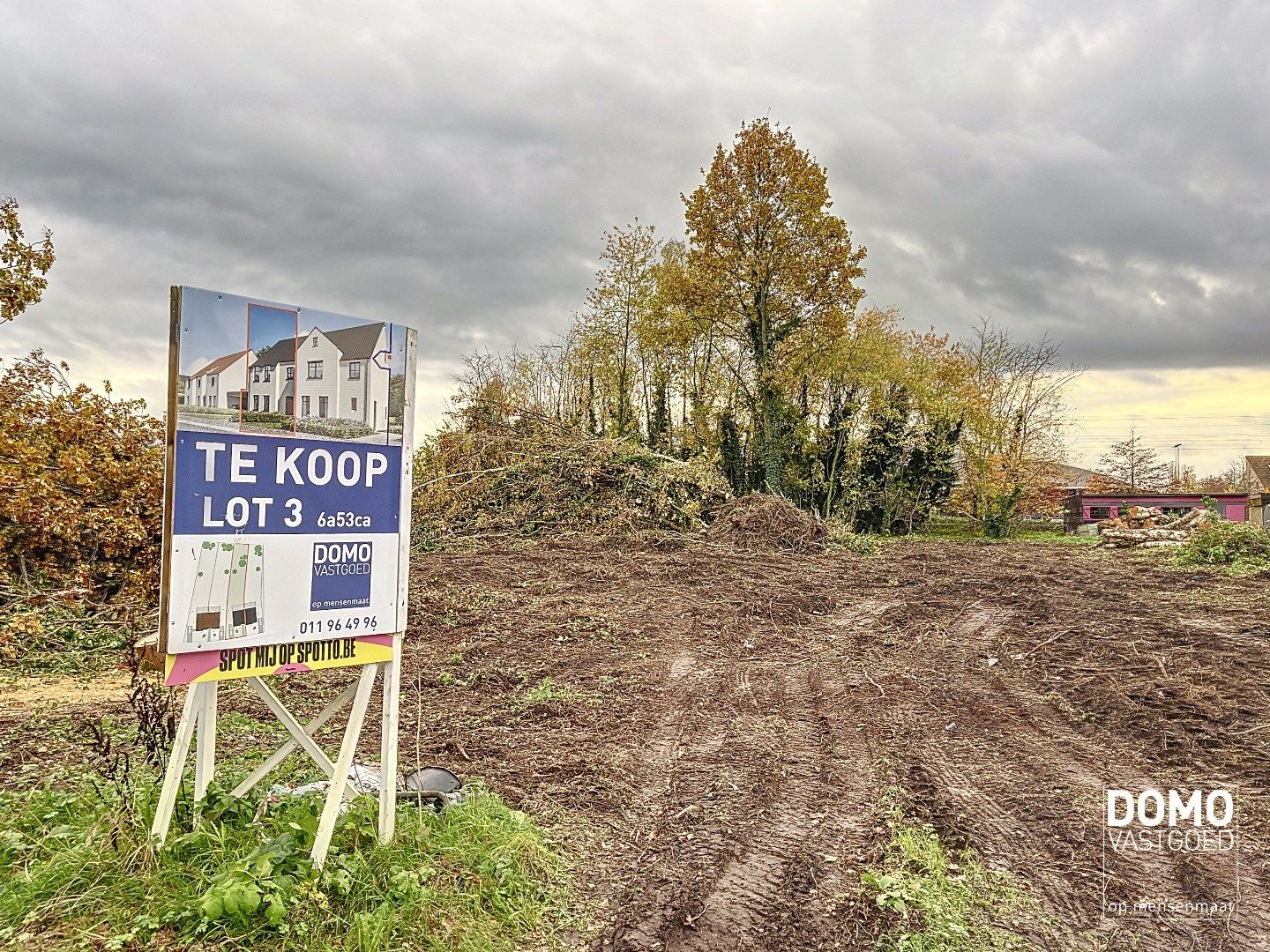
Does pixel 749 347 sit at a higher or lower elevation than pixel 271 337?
higher

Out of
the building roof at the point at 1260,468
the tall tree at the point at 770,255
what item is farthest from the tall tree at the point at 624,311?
the building roof at the point at 1260,468

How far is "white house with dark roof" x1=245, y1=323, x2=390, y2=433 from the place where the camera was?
2738 mm

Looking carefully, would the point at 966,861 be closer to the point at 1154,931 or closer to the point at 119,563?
the point at 1154,931

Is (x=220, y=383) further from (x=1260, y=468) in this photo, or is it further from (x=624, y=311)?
(x=1260, y=468)

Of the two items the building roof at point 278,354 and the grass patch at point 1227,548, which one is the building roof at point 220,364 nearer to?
the building roof at point 278,354

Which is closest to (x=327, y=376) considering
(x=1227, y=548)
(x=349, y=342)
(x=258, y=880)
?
(x=349, y=342)

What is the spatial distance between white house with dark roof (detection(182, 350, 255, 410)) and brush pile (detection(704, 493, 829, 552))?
12.7 m

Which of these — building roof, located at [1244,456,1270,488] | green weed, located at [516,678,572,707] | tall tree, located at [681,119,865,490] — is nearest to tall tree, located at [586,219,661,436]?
tall tree, located at [681,119,865,490]

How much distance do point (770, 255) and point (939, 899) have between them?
18493 millimetres

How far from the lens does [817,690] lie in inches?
245

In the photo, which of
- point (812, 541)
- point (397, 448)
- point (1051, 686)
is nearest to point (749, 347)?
point (812, 541)

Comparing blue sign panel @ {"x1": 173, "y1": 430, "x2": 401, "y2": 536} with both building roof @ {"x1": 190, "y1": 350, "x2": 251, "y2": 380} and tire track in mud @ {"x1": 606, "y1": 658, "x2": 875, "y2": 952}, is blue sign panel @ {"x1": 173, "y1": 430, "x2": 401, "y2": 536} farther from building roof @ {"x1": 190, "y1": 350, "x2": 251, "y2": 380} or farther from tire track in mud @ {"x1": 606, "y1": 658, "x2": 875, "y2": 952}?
tire track in mud @ {"x1": 606, "y1": 658, "x2": 875, "y2": 952}

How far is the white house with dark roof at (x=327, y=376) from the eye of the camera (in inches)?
108

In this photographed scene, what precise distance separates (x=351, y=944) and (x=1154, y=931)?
2.80 metres
